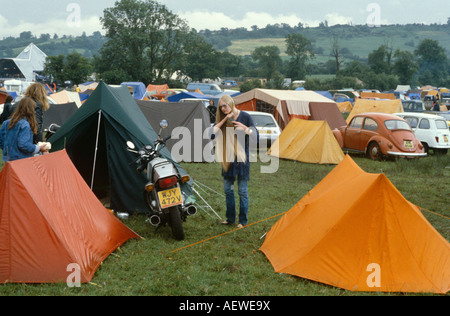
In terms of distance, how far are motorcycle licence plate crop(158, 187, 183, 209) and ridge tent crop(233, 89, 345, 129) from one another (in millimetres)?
14798

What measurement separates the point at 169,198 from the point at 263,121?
36.0ft

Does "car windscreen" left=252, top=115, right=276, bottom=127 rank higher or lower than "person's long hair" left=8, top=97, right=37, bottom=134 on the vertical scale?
lower

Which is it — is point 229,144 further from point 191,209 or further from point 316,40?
point 316,40

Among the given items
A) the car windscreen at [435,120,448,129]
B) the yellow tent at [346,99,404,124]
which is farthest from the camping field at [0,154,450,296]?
the yellow tent at [346,99,404,124]

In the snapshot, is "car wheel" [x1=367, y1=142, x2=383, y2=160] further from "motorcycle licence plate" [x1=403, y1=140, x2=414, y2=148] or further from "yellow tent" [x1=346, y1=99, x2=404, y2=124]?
"yellow tent" [x1=346, y1=99, x2=404, y2=124]

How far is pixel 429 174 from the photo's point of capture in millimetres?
12227

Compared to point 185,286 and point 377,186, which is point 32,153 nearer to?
point 185,286

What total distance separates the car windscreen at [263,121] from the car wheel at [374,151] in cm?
338

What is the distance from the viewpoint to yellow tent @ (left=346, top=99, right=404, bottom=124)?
2278cm

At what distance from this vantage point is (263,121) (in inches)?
645

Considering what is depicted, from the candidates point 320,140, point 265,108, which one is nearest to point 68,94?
point 265,108

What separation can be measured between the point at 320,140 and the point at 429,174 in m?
3.11

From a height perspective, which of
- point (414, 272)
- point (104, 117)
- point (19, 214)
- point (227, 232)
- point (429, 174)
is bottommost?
point (429, 174)

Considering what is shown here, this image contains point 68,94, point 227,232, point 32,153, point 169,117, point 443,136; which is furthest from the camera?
point 68,94
